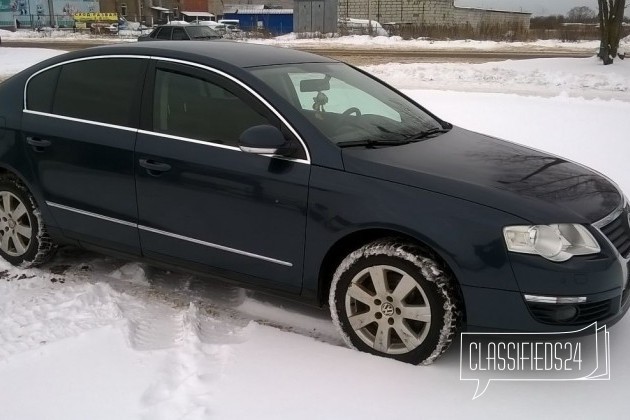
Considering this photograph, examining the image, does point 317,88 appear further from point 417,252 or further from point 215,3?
point 215,3

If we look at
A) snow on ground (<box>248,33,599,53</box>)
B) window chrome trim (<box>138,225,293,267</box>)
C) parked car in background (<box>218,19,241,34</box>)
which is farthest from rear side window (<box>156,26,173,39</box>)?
window chrome trim (<box>138,225,293,267</box>)

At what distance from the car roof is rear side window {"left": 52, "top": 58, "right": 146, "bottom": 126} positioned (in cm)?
9

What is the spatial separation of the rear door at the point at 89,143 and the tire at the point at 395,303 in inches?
59.3

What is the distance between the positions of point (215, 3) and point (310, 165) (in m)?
87.5

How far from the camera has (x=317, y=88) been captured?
3.94m

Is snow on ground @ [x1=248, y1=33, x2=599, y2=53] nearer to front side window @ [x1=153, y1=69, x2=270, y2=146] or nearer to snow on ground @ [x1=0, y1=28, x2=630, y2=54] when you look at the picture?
snow on ground @ [x1=0, y1=28, x2=630, y2=54]

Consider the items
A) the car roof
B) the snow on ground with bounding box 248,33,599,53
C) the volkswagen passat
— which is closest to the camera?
the volkswagen passat

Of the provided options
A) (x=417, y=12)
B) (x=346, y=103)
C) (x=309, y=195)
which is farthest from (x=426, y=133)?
(x=417, y=12)

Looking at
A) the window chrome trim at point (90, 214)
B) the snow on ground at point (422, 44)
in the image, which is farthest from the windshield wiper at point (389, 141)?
the snow on ground at point (422, 44)

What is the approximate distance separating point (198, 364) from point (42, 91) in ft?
8.00

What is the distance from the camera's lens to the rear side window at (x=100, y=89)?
12.5 feet

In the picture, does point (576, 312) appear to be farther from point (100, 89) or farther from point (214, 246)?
point (100, 89)

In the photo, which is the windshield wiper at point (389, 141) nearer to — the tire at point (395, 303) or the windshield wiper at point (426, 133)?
the windshield wiper at point (426, 133)

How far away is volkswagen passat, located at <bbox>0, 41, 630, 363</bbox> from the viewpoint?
286cm
